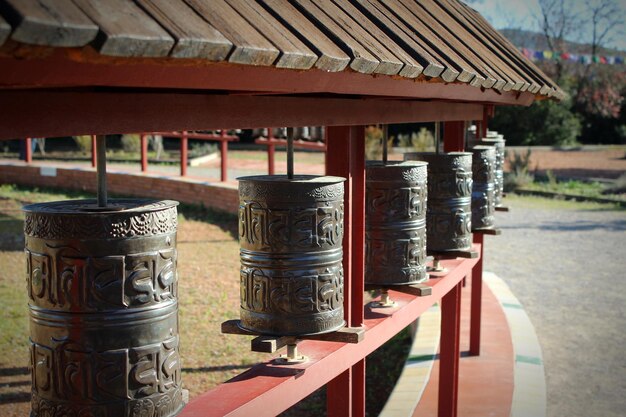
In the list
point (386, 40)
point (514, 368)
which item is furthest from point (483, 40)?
point (514, 368)

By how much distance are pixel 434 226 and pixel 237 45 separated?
10.1 ft

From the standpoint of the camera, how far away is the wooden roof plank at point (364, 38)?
249 cm

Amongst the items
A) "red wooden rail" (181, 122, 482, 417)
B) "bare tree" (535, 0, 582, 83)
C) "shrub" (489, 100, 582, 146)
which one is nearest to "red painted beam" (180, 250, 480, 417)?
"red wooden rail" (181, 122, 482, 417)

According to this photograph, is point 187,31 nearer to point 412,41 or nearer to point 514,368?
point 412,41

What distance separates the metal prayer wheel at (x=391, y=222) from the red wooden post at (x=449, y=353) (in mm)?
1772

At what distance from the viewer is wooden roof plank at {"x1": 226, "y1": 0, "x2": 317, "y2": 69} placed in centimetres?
196

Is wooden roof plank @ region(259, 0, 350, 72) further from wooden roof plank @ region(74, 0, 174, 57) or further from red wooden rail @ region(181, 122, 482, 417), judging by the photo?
red wooden rail @ region(181, 122, 482, 417)

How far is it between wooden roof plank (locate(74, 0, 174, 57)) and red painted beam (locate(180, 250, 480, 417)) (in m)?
1.29

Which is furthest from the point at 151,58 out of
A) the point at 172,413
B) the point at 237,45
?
the point at 172,413

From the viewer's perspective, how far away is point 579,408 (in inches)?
267

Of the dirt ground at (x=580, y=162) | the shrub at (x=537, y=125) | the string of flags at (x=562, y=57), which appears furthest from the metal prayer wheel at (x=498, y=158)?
the string of flags at (x=562, y=57)

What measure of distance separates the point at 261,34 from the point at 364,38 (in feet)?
2.37

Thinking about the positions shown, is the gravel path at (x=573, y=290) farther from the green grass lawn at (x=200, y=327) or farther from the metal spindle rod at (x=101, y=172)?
the metal spindle rod at (x=101, y=172)

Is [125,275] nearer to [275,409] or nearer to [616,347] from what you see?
[275,409]
